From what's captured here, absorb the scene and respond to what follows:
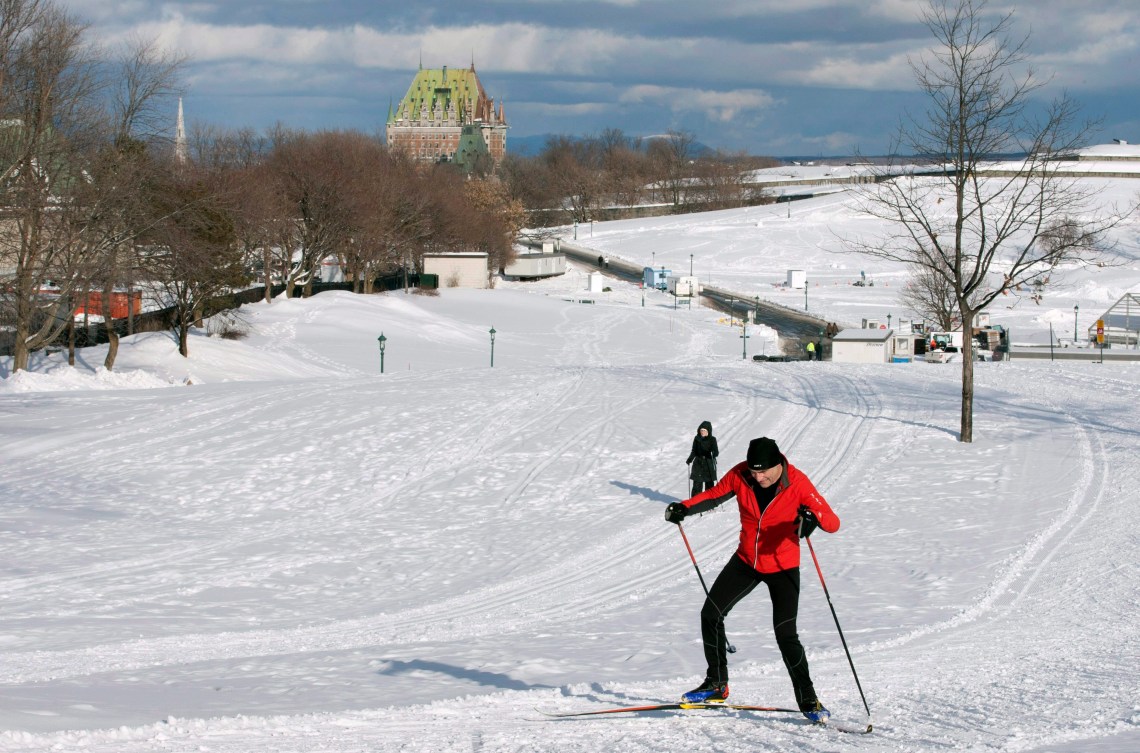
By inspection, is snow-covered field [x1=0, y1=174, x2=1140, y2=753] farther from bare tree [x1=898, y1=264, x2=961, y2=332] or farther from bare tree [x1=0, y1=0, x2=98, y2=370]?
bare tree [x1=898, y1=264, x2=961, y2=332]

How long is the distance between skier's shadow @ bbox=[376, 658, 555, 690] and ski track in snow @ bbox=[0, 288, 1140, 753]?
0.04 m

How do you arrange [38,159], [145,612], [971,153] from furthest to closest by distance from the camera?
[38,159] → [971,153] → [145,612]

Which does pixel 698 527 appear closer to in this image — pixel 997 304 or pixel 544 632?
pixel 544 632

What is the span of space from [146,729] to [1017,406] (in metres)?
21.1

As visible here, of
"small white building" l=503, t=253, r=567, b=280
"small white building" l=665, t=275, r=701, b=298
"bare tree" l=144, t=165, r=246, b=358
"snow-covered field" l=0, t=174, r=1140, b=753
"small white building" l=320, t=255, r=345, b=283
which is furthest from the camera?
"small white building" l=503, t=253, r=567, b=280

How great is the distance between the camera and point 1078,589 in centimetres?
1161

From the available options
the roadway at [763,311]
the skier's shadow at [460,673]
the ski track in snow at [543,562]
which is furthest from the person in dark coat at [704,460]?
the roadway at [763,311]

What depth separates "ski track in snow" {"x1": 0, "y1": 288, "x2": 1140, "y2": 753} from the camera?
7090 millimetres

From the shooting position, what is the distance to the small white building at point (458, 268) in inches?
3155

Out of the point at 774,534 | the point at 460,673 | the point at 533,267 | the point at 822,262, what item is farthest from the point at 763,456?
the point at 822,262

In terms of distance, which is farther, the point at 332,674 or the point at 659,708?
the point at 332,674

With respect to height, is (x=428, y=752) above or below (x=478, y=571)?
above

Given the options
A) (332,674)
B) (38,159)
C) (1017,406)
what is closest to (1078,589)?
(332,674)

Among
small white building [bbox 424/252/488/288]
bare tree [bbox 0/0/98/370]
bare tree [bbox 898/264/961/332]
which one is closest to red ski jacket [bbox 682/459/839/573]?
bare tree [bbox 0/0/98/370]
